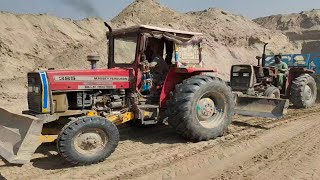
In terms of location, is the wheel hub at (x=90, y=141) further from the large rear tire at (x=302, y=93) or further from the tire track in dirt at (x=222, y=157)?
the large rear tire at (x=302, y=93)

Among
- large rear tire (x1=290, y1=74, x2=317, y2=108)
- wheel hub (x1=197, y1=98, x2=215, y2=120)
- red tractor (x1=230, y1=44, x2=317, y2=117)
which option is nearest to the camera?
wheel hub (x1=197, y1=98, x2=215, y2=120)

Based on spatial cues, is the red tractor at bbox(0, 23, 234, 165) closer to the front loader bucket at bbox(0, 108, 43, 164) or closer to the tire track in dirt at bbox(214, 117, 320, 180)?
the front loader bucket at bbox(0, 108, 43, 164)

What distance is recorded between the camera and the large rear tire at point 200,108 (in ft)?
20.6

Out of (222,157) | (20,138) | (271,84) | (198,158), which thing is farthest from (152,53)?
(271,84)

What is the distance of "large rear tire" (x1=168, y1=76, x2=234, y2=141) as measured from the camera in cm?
628

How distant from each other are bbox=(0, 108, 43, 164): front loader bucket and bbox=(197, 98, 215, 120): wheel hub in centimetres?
Result: 289

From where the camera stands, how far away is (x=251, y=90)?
1029 centimetres

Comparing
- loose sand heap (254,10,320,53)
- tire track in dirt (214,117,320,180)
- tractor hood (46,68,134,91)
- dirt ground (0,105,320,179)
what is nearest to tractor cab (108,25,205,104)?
tractor hood (46,68,134,91)

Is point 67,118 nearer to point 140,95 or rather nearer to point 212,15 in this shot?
point 140,95

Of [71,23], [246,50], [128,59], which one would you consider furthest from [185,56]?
[246,50]

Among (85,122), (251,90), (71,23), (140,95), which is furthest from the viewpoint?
(71,23)

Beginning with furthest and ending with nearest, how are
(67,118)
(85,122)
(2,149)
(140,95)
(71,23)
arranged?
(71,23)
(140,95)
(67,118)
(85,122)
(2,149)

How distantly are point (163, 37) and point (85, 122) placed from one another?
2.20 m

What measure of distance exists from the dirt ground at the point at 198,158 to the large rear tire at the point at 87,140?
0.15 metres
